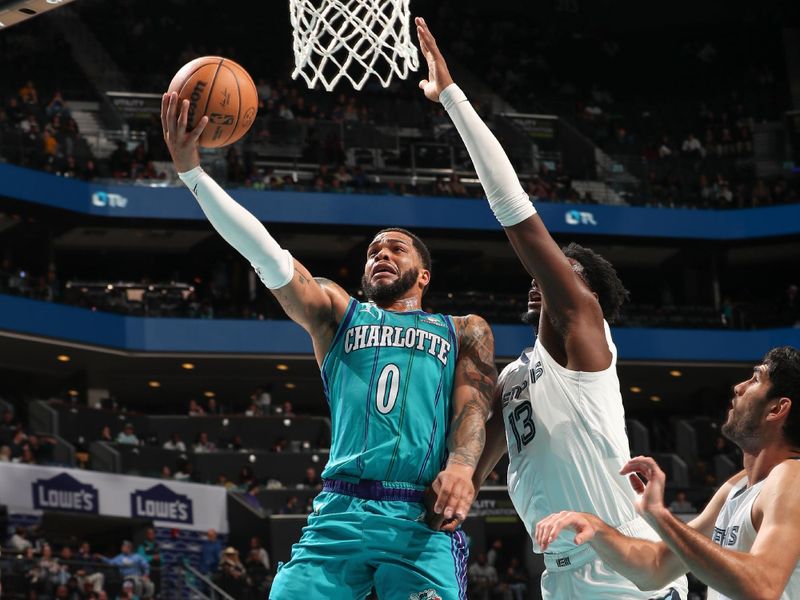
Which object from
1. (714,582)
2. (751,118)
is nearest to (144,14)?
(751,118)

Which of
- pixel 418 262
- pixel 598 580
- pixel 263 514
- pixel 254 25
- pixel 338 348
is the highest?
pixel 254 25

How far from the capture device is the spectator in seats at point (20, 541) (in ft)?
63.6

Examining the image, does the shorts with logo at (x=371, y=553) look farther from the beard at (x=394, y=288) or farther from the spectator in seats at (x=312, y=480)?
the spectator in seats at (x=312, y=480)

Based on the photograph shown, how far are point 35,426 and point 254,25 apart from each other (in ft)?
53.3

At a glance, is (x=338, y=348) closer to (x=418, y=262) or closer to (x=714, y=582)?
(x=418, y=262)

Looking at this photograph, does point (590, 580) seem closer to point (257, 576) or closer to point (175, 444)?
point (257, 576)

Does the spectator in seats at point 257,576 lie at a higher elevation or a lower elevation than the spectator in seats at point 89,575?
lower

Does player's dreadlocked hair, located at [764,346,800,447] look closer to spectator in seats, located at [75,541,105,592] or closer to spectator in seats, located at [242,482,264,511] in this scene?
spectator in seats, located at [75,541,105,592]

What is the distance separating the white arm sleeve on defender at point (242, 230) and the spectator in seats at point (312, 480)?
1831 cm

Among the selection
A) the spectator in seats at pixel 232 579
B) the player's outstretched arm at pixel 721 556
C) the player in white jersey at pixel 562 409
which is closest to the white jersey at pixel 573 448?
the player in white jersey at pixel 562 409

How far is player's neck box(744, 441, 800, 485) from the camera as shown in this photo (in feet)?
15.0

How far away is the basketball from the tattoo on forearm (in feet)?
4.74

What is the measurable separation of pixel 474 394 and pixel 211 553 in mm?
17000

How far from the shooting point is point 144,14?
3638cm
